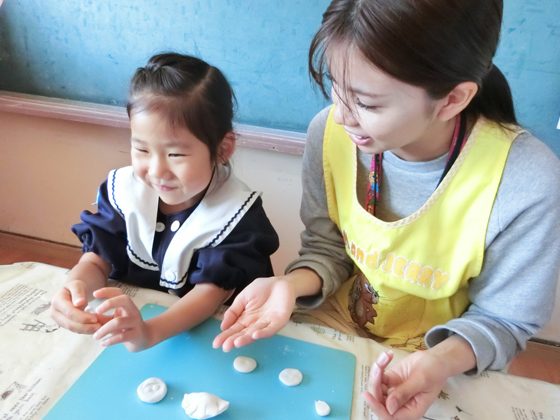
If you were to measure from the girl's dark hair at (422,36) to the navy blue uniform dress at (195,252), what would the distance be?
340 millimetres

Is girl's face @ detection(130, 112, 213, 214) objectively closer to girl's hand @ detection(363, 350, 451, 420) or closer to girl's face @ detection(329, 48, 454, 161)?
girl's face @ detection(329, 48, 454, 161)

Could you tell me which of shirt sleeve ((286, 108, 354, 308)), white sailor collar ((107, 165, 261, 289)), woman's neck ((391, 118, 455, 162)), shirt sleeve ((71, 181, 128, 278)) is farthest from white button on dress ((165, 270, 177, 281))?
woman's neck ((391, 118, 455, 162))

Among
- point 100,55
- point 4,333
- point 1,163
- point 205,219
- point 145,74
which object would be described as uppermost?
point 145,74

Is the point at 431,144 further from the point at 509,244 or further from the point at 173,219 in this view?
the point at 173,219

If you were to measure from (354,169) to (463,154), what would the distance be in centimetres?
17

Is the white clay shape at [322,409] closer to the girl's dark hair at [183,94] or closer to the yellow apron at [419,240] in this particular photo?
the yellow apron at [419,240]

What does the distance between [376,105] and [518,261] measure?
1.06ft

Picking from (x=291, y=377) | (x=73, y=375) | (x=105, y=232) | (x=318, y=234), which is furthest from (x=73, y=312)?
(x=318, y=234)

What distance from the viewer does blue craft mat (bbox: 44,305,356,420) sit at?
20.1 inches

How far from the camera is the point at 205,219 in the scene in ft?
2.38

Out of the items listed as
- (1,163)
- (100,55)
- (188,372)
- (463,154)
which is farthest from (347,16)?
(1,163)

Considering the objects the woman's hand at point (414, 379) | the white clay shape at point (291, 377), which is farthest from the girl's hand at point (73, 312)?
the woman's hand at point (414, 379)

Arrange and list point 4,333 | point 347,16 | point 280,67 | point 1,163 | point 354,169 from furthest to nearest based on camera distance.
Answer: point 1,163 → point 280,67 → point 354,169 → point 4,333 → point 347,16

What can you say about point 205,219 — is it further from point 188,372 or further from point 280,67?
point 280,67
